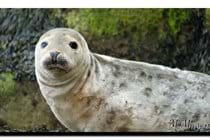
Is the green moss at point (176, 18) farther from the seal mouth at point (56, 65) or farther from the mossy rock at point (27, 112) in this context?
the mossy rock at point (27, 112)

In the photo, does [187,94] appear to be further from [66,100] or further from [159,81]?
[66,100]

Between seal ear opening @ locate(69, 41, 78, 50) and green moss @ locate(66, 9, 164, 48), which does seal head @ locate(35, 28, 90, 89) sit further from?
green moss @ locate(66, 9, 164, 48)

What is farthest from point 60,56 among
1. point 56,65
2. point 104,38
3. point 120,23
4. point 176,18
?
point 176,18

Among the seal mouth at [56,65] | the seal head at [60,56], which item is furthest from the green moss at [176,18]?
the seal mouth at [56,65]

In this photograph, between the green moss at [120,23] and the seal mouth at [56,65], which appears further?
the green moss at [120,23]

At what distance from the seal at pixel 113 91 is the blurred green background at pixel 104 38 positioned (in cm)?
7

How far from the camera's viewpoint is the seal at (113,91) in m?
3.71

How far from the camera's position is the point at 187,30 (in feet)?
12.6

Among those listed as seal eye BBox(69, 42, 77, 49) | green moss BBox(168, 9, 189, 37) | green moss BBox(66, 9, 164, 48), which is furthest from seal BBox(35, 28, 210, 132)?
green moss BBox(168, 9, 189, 37)

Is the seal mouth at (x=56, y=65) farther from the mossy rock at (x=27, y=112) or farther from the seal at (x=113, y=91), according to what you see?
the mossy rock at (x=27, y=112)

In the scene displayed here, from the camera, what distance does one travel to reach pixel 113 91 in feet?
12.3

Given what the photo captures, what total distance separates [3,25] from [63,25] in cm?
35
